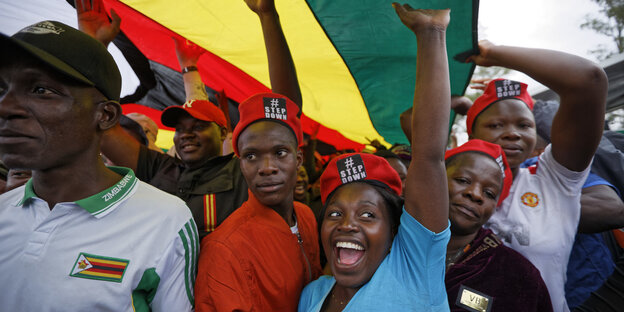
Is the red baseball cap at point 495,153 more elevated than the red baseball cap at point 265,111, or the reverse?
the red baseball cap at point 265,111

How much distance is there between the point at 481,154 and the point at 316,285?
3.70ft

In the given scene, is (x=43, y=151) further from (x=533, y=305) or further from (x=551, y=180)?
(x=551, y=180)

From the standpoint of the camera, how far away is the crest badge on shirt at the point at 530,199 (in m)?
2.06

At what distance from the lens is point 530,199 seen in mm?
2082

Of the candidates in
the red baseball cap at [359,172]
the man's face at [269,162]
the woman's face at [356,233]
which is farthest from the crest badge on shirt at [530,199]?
the man's face at [269,162]

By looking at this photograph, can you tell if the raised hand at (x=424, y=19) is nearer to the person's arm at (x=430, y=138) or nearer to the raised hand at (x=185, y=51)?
the person's arm at (x=430, y=138)

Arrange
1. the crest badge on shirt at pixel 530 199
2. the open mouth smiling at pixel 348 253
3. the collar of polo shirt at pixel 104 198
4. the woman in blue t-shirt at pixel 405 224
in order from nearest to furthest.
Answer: the collar of polo shirt at pixel 104 198
the woman in blue t-shirt at pixel 405 224
the open mouth smiling at pixel 348 253
the crest badge on shirt at pixel 530 199

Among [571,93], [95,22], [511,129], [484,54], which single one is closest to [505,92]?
[511,129]

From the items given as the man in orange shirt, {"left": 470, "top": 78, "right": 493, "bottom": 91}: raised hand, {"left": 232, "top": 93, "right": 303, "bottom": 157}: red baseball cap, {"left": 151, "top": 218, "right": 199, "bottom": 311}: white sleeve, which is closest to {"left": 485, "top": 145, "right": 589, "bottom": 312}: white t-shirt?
{"left": 470, "top": 78, "right": 493, "bottom": 91}: raised hand

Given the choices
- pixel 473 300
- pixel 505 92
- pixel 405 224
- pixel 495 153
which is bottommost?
pixel 473 300

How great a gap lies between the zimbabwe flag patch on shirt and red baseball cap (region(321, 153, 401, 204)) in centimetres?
94

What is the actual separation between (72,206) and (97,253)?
21 cm

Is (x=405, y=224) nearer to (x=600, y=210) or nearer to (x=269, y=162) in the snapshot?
(x=269, y=162)

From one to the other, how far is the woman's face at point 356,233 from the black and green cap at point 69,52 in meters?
1.05
